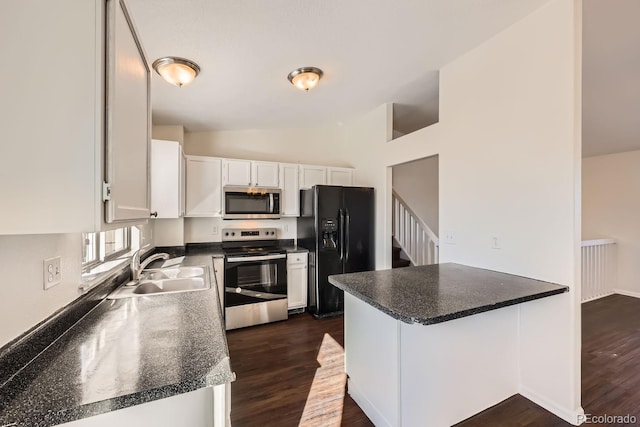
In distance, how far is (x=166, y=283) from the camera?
2.11 metres

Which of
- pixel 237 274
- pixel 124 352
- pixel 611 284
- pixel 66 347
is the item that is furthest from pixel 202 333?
pixel 611 284

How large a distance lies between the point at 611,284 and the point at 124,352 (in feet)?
21.1

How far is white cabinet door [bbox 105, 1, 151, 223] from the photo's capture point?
2.65 feet

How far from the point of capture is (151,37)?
176 cm

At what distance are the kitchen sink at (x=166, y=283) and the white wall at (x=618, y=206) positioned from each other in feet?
20.3

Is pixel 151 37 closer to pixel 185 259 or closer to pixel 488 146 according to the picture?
pixel 185 259

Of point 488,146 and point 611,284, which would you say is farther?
point 611,284

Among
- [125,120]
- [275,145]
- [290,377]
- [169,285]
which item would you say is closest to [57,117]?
[125,120]

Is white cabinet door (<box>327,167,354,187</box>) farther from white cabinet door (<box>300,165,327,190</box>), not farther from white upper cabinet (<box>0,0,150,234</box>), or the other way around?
white upper cabinet (<box>0,0,150,234</box>)

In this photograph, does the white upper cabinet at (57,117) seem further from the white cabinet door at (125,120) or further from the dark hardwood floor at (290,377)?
the dark hardwood floor at (290,377)

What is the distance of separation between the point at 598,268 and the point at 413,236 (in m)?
2.92

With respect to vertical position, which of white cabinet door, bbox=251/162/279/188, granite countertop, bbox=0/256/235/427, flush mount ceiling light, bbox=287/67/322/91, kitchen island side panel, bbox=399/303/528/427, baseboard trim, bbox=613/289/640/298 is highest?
flush mount ceiling light, bbox=287/67/322/91

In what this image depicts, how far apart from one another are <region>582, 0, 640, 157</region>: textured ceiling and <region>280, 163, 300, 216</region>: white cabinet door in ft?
10.2

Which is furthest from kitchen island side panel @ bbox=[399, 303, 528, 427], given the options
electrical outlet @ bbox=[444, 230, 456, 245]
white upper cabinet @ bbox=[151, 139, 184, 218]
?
white upper cabinet @ bbox=[151, 139, 184, 218]
